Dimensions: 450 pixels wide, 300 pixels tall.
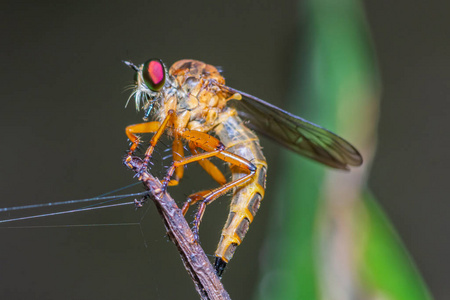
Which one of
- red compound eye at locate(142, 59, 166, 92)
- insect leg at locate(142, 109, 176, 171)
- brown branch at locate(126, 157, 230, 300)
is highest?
red compound eye at locate(142, 59, 166, 92)

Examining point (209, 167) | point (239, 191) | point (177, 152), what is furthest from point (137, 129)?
point (239, 191)

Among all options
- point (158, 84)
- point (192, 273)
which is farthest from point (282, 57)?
point (192, 273)

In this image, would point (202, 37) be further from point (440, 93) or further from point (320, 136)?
point (320, 136)

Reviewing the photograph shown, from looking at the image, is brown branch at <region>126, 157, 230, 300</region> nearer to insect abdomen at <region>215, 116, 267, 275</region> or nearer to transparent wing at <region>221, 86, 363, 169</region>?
insect abdomen at <region>215, 116, 267, 275</region>

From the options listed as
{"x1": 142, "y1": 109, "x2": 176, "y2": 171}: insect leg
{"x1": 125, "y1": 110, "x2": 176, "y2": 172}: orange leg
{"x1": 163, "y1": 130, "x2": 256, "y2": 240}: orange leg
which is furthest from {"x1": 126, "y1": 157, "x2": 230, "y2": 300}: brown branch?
{"x1": 163, "y1": 130, "x2": 256, "y2": 240}: orange leg

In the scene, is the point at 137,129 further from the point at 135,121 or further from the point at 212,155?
the point at 135,121

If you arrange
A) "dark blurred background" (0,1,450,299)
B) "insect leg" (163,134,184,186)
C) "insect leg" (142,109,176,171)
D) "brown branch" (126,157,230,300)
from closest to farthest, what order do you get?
"brown branch" (126,157,230,300) → "insect leg" (142,109,176,171) → "insect leg" (163,134,184,186) → "dark blurred background" (0,1,450,299)
